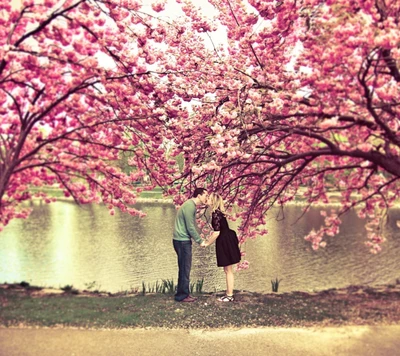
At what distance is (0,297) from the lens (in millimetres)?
7812

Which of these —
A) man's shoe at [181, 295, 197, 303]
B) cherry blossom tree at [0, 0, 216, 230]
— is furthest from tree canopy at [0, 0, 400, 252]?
man's shoe at [181, 295, 197, 303]

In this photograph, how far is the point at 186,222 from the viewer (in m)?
7.07

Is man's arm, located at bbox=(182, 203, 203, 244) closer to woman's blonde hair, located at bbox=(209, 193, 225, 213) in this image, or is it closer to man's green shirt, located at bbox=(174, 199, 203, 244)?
man's green shirt, located at bbox=(174, 199, 203, 244)

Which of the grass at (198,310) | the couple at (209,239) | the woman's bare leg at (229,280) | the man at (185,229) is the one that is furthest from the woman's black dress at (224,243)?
the grass at (198,310)

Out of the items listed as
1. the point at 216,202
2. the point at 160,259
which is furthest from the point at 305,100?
the point at 160,259

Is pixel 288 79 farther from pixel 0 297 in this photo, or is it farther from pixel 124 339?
pixel 0 297

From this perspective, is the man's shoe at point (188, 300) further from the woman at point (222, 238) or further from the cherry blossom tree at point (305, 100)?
the cherry blossom tree at point (305, 100)

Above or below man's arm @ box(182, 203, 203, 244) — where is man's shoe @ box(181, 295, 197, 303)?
below

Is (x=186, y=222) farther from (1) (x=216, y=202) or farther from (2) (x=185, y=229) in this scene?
(1) (x=216, y=202)

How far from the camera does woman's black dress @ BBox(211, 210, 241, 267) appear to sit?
7.18 metres

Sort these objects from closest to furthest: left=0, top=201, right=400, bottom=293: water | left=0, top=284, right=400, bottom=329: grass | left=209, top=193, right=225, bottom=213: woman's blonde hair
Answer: left=0, top=284, right=400, bottom=329: grass, left=209, top=193, right=225, bottom=213: woman's blonde hair, left=0, top=201, right=400, bottom=293: water

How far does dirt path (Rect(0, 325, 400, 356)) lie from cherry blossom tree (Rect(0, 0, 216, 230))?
233 centimetres

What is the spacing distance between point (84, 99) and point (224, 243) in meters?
3.19

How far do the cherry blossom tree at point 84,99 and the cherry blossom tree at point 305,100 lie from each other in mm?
658
